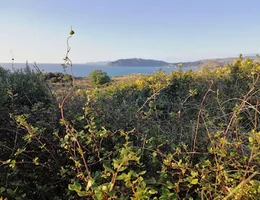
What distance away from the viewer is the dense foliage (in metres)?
1.40

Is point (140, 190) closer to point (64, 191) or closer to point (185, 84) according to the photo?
point (64, 191)

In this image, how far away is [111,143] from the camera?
6.70 feet

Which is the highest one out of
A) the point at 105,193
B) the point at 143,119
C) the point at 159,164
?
the point at 143,119

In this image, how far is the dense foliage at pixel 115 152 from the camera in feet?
4.60

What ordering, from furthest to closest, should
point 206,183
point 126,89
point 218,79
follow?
point 218,79 < point 126,89 < point 206,183

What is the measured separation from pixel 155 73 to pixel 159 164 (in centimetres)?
324

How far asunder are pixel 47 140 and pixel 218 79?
3.99 m

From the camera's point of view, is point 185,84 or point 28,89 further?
point 185,84

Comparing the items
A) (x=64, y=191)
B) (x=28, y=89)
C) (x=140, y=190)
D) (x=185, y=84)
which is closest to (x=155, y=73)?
(x=185, y=84)

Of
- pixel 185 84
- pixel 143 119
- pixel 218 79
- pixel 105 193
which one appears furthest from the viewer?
pixel 218 79

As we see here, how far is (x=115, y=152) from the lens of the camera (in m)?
1.72

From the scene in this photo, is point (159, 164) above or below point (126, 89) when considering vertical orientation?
below

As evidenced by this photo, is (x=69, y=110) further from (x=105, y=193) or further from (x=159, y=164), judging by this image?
(x=105, y=193)

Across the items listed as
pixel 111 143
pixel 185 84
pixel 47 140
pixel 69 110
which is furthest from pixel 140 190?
pixel 185 84
